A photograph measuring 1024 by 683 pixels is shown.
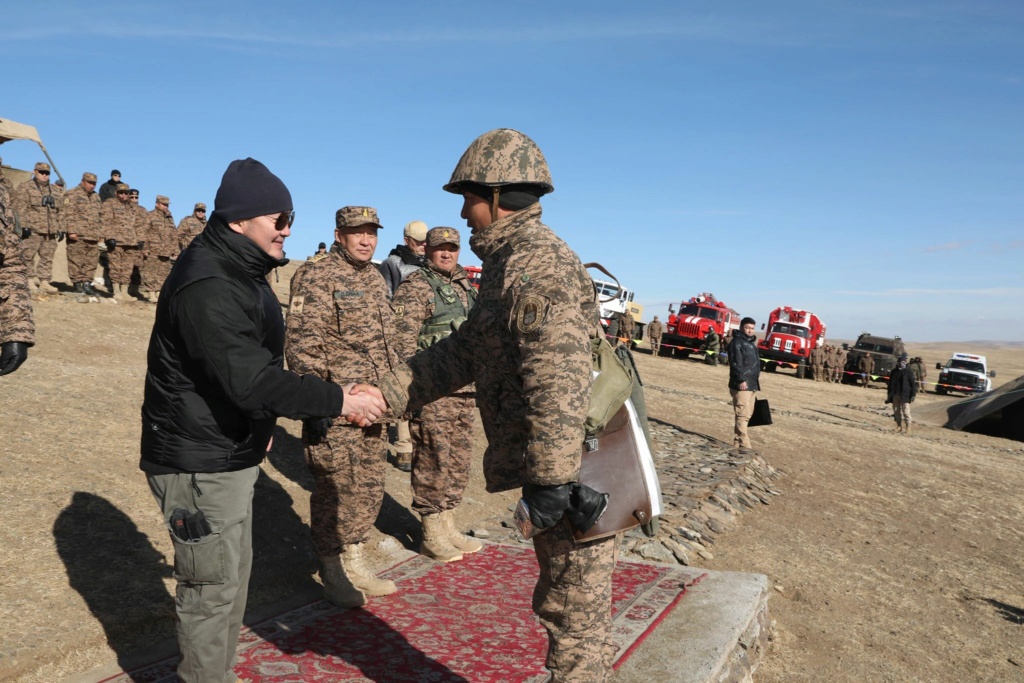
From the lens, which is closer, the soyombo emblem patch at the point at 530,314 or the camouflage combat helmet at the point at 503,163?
the soyombo emblem patch at the point at 530,314

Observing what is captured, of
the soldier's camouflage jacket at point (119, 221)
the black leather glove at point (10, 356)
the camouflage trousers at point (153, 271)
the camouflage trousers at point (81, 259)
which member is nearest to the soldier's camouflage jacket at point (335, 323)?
the black leather glove at point (10, 356)

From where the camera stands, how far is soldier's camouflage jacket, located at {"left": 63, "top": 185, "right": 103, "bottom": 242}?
13.6m

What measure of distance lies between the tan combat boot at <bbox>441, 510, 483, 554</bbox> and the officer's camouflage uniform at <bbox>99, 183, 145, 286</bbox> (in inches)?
458

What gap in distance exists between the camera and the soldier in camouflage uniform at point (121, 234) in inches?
567

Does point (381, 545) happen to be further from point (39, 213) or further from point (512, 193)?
point (39, 213)

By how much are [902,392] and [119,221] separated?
649 inches

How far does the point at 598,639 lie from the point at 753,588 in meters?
2.54

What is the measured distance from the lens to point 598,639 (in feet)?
9.11

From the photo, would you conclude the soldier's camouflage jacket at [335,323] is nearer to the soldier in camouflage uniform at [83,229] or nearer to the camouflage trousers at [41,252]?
the camouflage trousers at [41,252]

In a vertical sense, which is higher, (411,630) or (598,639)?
(598,639)

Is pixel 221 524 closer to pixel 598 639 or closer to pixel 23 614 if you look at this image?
pixel 598 639

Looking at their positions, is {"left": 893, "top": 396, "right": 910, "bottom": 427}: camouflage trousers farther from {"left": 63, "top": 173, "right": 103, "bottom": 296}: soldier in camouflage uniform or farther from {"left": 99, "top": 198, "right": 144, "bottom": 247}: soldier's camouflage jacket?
{"left": 63, "top": 173, "right": 103, "bottom": 296}: soldier in camouflage uniform

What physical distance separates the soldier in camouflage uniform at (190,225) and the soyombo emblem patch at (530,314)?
14.8 m

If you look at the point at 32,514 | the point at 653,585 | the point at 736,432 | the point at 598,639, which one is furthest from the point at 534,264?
the point at 736,432
